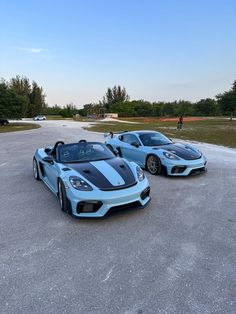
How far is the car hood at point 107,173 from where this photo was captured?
444 centimetres

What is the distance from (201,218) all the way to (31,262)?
2728 mm

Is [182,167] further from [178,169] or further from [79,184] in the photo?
[79,184]

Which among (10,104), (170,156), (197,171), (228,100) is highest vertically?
(228,100)

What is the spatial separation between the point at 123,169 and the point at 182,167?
2507 millimetres

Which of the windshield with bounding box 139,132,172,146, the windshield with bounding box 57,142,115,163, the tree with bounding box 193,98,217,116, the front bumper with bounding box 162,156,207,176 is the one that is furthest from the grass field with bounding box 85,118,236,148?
the tree with bounding box 193,98,217,116

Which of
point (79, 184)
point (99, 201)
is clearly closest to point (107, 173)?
point (79, 184)

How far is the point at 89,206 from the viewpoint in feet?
13.9

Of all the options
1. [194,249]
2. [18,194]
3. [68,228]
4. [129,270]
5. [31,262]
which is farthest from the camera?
[18,194]

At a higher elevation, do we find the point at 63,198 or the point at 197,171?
the point at 63,198

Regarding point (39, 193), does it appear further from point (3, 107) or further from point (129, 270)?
point (3, 107)

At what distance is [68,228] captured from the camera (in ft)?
13.6

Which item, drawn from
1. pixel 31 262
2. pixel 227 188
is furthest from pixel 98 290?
pixel 227 188

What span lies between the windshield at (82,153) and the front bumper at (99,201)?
1154 millimetres

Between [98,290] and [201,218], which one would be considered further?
[201,218]
